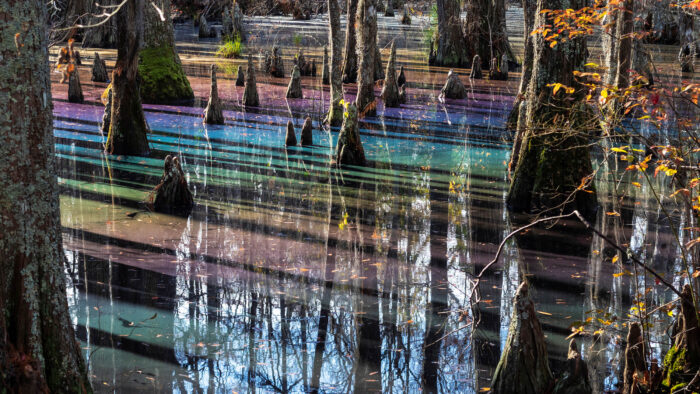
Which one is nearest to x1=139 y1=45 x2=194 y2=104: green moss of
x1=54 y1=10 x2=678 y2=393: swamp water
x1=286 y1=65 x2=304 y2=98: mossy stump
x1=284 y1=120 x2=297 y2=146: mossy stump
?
x1=286 y1=65 x2=304 y2=98: mossy stump

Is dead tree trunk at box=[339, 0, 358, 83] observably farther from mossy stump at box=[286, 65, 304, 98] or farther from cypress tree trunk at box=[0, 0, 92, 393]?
cypress tree trunk at box=[0, 0, 92, 393]

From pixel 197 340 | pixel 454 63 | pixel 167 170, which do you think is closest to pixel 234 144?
pixel 167 170

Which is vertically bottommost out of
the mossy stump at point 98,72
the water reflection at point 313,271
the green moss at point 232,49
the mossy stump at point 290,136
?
the water reflection at point 313,271

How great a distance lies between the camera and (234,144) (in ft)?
42.2

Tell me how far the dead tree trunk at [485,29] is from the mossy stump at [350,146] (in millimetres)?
12482

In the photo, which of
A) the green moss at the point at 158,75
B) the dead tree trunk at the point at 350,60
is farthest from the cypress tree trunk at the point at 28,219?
the dead tree trunk at the point at 350,60

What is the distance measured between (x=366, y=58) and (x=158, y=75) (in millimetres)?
5496

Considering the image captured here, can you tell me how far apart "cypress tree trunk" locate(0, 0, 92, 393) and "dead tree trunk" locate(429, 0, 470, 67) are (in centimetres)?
2099

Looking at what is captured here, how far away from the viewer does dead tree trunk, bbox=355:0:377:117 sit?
13.7 metres

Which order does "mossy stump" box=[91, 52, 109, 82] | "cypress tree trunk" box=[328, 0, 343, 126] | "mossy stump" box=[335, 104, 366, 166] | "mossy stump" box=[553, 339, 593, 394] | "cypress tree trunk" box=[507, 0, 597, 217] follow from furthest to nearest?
"mossy stump" box=[91, 52, 109, 82] → "cypress tree trunk" box=[328, 0, 343, 126] → "mossy stump" box=[335, 104, 366, 166] → "cypress tree trunk" box=[507, 0, 597, 217] → "mossy stump" box=[553, 339, 593, 394]

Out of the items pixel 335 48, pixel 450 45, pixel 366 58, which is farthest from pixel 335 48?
pixel 450 45

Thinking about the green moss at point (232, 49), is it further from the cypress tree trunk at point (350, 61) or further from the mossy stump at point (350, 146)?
the mossy stump at point (350, 146)

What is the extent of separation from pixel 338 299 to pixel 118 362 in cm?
198

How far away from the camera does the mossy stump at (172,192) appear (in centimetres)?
887
